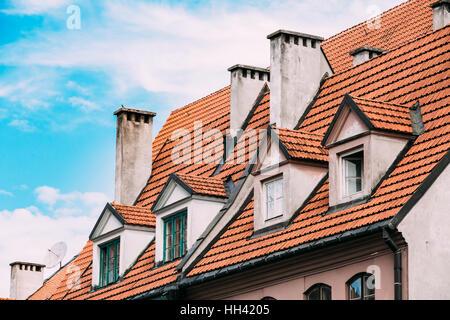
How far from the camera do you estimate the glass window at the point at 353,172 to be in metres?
25.1

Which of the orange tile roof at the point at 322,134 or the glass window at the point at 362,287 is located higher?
the orange tile roof at the point at 322,134

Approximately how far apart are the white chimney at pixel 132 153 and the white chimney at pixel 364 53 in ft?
23.2

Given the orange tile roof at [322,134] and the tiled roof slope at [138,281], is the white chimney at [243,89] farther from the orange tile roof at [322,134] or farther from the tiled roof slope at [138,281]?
the tiled roof slope at [138,281]

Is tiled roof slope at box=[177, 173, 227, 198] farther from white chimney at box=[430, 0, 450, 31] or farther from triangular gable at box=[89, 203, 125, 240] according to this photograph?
white chimney at box=[430, 0, 450, 31]

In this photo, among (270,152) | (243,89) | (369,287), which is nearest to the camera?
(369,287)

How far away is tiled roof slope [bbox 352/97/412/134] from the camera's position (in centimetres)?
2467

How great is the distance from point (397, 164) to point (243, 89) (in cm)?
923

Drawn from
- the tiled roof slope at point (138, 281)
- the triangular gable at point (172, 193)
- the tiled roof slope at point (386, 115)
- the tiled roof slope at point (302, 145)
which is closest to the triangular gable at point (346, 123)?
the tiled roof slope at point (386, 115)

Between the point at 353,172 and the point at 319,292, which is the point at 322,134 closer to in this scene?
the point at 353,172

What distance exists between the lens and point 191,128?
3572 centimetres

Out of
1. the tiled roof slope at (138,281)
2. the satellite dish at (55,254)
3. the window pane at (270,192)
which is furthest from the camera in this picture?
the satellite dish at (55,254)

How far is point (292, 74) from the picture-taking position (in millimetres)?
30281

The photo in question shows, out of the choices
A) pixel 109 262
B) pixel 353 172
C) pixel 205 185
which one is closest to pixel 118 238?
Result: pixel 109 262

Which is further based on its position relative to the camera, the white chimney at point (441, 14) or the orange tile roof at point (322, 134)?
the white chimney at point (441, 14)
